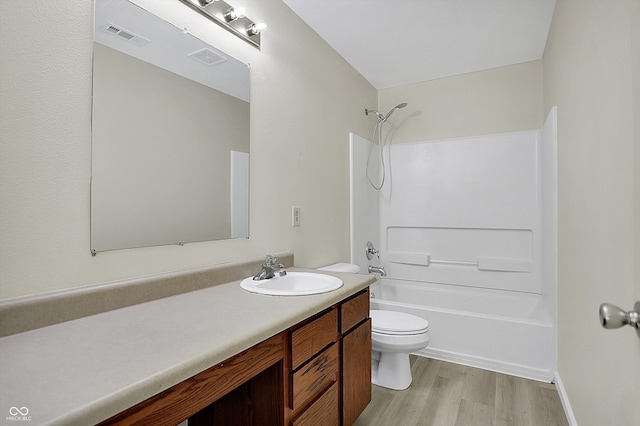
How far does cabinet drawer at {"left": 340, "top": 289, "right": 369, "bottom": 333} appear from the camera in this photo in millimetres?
1500

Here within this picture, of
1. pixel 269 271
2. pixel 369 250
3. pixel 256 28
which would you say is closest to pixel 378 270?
pixel 369 250

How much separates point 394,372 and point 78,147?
208 centimetres

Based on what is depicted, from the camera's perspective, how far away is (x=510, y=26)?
7.61 ft

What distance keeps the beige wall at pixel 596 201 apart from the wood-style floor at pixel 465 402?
213 millimetres

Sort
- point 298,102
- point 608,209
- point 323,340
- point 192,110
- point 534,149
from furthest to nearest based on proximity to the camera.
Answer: point 534,149 → point 298,102 → point 192,110 → point 323,340 → point 608,209

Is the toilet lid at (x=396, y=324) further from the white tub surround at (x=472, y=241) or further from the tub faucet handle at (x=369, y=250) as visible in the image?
the tub faucet handle at (x=369, y=250)

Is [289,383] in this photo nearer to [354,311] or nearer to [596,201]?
[354,311]

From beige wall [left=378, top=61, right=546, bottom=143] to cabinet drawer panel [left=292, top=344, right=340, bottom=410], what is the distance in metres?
2.54

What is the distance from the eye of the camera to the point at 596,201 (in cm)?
132

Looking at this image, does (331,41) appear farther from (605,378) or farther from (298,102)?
(605,378)

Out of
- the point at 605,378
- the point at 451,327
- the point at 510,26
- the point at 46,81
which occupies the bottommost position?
the point at 451,327

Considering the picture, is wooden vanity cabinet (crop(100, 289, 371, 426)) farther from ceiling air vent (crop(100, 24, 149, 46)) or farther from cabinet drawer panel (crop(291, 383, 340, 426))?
ceiling air vent (crop(100, 24, 149, 46))

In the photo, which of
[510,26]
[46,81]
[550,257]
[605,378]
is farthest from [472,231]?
[46,81]

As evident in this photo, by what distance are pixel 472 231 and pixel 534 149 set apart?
0.86m
